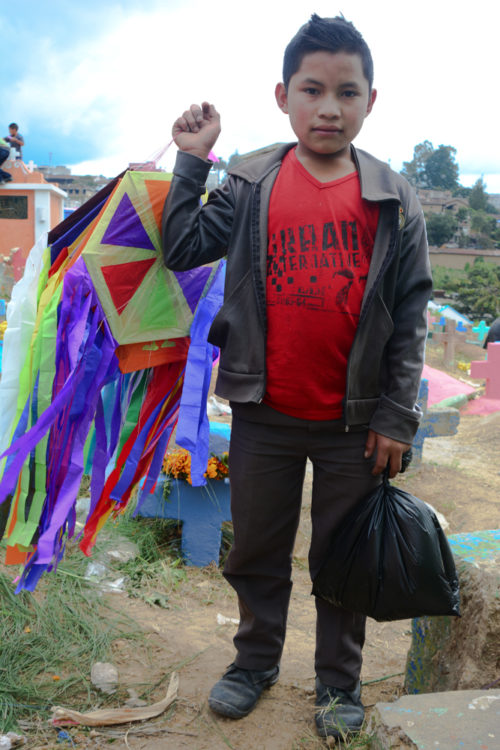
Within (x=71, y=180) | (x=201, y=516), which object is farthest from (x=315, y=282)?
(x=71, y=180)

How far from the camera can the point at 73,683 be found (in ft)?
6.91

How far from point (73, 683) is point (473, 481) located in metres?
3.59

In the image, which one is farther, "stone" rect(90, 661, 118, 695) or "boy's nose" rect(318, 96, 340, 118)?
"stone" rect(90, 661, 118, 695)

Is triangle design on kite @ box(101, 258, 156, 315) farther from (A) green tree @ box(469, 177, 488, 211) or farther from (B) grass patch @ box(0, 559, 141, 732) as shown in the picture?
(A) green tree @ box(469, 177, 488, 211)

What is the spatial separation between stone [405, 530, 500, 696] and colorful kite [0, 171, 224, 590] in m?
0.90

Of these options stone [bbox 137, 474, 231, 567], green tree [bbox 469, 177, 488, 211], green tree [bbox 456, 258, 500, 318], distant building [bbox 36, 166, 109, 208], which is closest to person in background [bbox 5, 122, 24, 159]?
green tree [bbox 456, 258, 500, 318]

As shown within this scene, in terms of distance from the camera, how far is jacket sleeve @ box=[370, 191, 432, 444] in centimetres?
180

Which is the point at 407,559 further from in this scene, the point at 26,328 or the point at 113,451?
the point at 26,328

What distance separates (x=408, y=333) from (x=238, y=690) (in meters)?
1.17

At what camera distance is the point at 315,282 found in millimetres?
1761

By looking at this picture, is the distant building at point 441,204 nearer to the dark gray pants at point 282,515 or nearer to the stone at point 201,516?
the stone at point 201,516

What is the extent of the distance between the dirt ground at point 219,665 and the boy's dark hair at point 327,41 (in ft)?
6.01

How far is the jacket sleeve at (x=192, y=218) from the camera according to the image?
1774mm

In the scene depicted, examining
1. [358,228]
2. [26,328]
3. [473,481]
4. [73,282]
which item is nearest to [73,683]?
[26,328]
